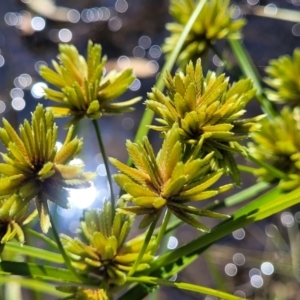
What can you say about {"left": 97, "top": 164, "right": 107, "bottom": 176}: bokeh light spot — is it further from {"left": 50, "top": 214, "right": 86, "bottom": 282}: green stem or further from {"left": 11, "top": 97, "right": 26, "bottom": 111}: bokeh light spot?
{"left": 50, "top": 214, "right": 86, "bottom": 282}: green stem

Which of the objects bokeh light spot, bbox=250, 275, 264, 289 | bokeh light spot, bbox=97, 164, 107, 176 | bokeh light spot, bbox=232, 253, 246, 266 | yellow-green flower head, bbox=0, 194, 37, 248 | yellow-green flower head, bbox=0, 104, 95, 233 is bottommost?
bokeh light spot, bbox=250, 275, 264, 289

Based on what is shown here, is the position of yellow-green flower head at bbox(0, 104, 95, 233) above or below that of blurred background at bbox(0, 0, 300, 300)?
above

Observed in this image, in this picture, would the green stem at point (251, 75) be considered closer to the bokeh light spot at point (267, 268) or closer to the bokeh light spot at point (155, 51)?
the bokeh light spot at point (267, 268)

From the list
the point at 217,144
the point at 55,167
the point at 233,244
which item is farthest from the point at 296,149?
the point at 233,244

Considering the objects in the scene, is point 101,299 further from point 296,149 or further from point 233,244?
point 233,244

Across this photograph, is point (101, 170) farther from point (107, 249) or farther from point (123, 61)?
point (107, 249)

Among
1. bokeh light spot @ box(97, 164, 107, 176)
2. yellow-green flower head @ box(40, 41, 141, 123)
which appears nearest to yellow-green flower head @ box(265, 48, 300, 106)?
yellow-green flower head @ box(40, 41, 141, 123)
